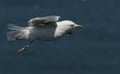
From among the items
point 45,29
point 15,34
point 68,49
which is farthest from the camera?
point 68,49

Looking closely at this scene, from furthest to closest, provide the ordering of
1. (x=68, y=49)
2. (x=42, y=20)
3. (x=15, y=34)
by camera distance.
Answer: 1. (x=68, y=49)
2. (x=15, y=34)
3. (x=42, y=20)

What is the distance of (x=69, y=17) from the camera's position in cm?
5116

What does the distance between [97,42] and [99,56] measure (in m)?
1.05

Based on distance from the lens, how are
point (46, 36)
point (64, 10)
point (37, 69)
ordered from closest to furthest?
point (46, 36), point (37, 69), point (64, 10)

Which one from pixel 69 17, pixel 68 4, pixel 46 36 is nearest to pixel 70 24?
pixel 46 36

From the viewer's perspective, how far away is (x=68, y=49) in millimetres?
48312

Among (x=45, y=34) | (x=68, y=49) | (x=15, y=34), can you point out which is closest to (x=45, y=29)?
(x=45, y=34)

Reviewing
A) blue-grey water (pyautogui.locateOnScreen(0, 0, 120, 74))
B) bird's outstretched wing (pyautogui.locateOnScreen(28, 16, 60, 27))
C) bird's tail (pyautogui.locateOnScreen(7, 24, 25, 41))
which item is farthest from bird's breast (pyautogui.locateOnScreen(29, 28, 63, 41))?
blue-grey water (pyautogui.locateOnScreen(0, 0, 120, 74))

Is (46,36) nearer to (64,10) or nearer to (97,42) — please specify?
(97,42)

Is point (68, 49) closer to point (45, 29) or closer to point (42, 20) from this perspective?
point (45, 29)

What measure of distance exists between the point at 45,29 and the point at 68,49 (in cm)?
3525

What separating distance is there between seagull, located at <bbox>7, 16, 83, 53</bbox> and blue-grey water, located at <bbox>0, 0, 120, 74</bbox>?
30896mm

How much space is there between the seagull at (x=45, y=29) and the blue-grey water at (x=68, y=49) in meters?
30.9

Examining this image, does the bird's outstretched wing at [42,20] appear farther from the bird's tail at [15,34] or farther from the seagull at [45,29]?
the bird's tail at [15,34]
